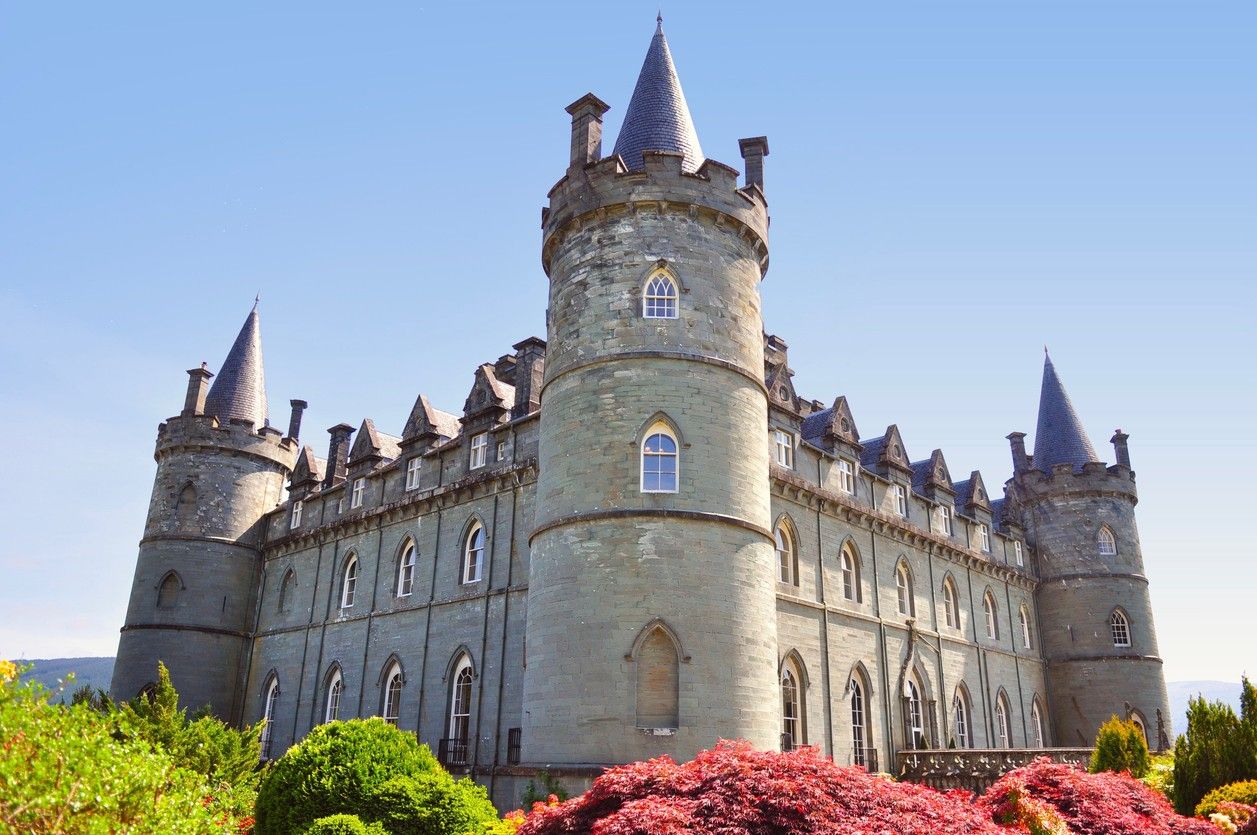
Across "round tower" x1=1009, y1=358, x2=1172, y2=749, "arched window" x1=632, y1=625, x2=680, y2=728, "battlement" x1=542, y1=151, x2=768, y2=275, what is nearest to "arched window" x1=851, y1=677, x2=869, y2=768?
"arched window" x1=632, y1=625, x2=680, y2=728

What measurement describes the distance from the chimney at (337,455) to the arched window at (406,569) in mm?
6358

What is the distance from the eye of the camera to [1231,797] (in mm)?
14250

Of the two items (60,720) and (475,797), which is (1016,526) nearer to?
(475,797)

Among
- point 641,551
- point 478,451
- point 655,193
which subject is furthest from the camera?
point 478,451

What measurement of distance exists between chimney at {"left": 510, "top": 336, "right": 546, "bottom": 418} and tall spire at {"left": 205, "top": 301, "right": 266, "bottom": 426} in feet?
45.8

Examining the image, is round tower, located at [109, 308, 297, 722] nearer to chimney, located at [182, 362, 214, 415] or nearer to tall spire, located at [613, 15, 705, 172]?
chimney, located at [182, 362, 214, 415]

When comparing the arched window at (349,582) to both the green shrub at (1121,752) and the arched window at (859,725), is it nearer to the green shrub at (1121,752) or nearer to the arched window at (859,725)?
the arched window at (859,725)

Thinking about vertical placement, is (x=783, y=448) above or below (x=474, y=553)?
above

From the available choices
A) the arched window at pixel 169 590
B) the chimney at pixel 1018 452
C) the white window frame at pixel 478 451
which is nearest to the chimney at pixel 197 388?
the arched window at pixel 169 590

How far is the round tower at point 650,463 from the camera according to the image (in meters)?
16.7

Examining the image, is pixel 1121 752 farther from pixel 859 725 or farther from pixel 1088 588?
pixel 1088 588

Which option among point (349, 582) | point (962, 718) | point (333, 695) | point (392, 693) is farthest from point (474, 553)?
point (962, 718)

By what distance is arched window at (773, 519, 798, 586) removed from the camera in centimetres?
2555

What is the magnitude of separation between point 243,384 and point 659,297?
2391cm
